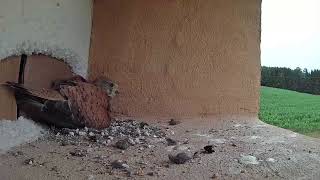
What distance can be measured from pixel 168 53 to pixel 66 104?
0.88m

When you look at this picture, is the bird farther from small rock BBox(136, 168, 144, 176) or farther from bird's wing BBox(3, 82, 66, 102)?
small rock BBox(136, 168, 144, 176)

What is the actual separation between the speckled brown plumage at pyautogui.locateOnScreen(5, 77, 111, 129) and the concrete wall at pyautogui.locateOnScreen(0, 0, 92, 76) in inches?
8.2

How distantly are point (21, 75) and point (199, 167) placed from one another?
1.32m

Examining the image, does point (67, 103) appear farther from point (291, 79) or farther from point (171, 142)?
point (291, 79)

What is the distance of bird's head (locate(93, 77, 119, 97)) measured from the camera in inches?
133

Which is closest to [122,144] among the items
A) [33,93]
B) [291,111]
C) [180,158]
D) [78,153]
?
[78,153]

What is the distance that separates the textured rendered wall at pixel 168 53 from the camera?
3.47 m

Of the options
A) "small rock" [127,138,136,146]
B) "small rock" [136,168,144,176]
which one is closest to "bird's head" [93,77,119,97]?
"small rock" [127,138,136,146]

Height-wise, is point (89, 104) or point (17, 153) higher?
point (89, 104)

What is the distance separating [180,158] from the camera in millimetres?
2447

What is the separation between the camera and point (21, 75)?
3.01 meters

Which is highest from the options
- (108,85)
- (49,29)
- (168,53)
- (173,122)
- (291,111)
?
(49,29)

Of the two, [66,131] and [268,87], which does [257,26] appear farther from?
[268,87]

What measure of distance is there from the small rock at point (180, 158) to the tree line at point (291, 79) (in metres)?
6.01
